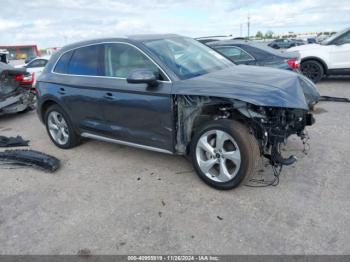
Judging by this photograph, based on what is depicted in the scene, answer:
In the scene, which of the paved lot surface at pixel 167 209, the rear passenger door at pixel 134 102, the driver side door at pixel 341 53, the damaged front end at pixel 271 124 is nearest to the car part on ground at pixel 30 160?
the paved lot surface at pixel 167 209

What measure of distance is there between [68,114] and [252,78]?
295 cm

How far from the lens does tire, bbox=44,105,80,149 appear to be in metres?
5.26

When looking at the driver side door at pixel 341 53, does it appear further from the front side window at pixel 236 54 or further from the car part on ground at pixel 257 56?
the front side window at pixel 236 54

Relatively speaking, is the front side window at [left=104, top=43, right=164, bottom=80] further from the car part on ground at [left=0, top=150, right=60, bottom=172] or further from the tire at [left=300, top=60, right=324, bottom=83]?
the tire at [left=300, top=60, right=324, bottom=83]

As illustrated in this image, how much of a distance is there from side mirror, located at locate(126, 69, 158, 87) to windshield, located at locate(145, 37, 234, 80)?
278 millimetres

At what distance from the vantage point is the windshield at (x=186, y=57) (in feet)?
13.1

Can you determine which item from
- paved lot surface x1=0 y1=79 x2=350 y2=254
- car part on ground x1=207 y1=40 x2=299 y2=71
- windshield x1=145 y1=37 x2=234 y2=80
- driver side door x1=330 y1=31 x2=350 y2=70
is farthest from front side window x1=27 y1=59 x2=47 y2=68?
driver side door x1=330 y1=31 x2=350 y2=70

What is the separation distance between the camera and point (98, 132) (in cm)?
480

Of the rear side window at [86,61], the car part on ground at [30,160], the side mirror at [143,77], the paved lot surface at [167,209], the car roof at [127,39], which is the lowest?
the paved lot surface at [167,209]

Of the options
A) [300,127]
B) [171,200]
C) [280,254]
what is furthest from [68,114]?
[280,254]

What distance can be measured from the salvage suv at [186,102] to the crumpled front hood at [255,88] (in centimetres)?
1

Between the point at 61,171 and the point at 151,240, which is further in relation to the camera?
the point at 61,171

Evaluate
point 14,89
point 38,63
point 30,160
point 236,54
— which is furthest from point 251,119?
point 38,63

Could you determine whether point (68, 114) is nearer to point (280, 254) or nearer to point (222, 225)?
point (222, 225)
